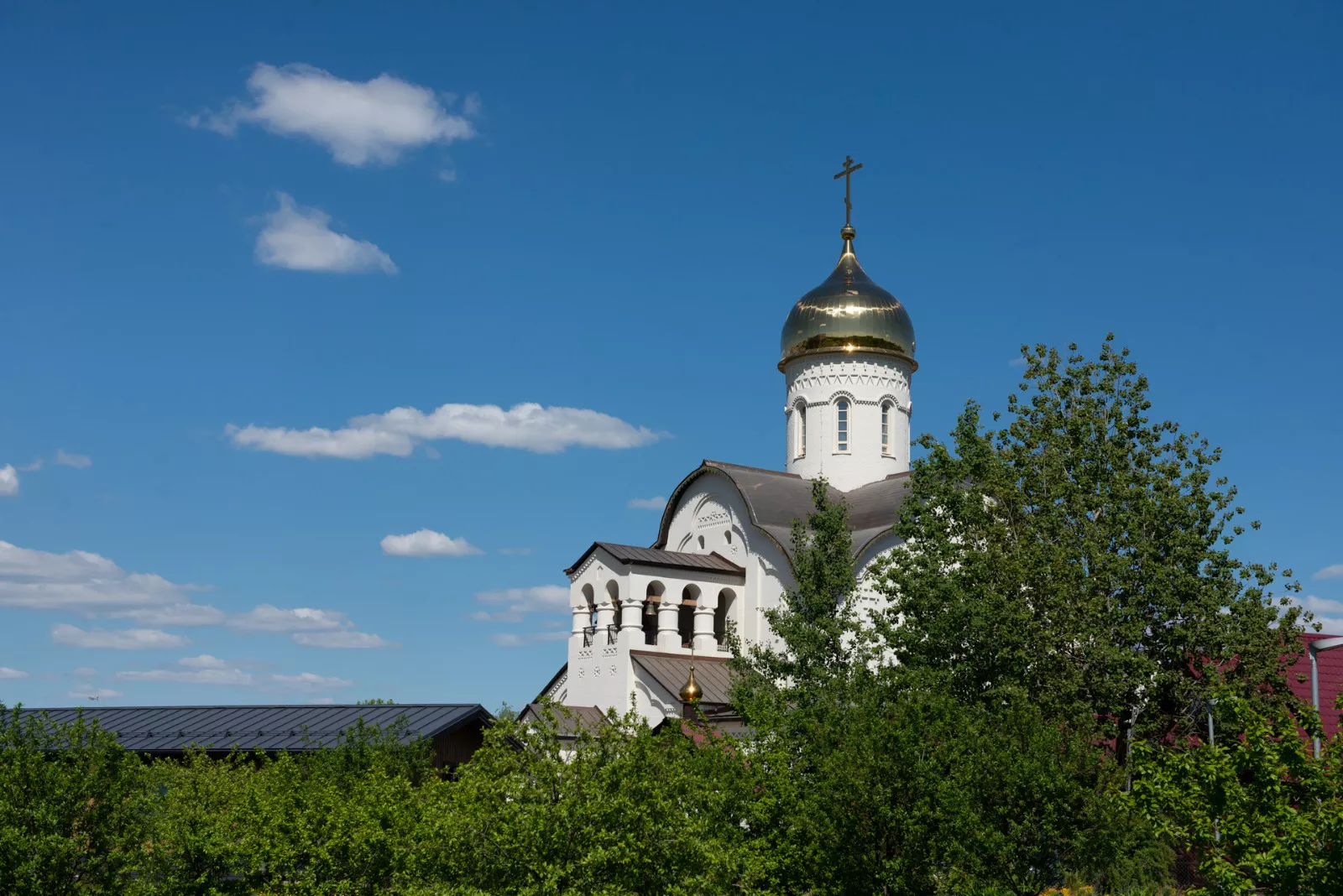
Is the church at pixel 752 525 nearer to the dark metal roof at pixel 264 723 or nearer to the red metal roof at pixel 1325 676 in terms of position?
the dark metal roof at pixel 264 723

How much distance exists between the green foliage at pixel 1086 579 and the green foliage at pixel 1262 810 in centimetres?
645

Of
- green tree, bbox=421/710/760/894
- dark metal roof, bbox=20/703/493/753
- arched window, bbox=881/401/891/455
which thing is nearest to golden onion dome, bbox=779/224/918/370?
arched window, bbox=881/401/891/455

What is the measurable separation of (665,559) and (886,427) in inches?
286

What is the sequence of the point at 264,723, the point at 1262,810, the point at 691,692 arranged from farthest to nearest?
1. the point at 691,692
2. the point at 264,723
3. the point at 1262,810

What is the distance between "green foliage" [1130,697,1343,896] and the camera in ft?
36.0

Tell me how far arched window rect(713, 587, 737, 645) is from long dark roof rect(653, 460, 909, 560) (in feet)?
6.33

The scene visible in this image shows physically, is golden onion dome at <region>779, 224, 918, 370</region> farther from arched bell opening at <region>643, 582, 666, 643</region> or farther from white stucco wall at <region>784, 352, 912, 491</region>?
arched bell opening at <region>643, 582, 666, 643</region>

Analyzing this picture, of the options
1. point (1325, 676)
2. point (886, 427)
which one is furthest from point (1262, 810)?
point (886, 427)

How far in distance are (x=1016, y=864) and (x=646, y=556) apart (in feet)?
54.0

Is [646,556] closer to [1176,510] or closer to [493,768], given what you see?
[1176,510]

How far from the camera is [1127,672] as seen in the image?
65.8ft

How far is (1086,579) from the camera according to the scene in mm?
20547

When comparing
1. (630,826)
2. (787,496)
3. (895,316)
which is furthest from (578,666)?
(630,826)

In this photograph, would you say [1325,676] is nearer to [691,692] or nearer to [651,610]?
[691,692]
